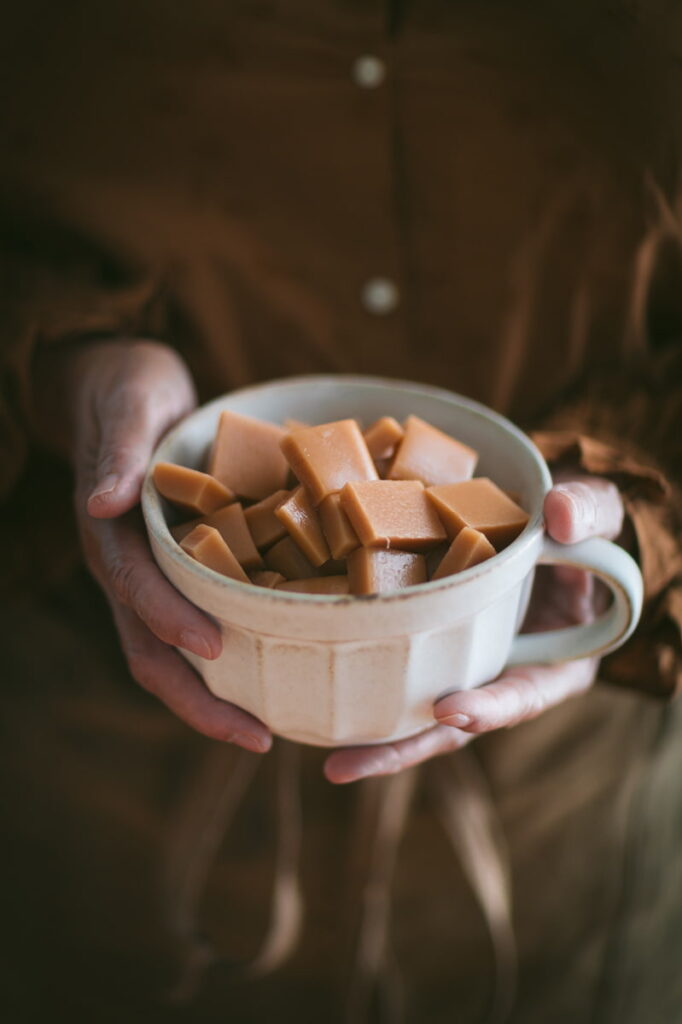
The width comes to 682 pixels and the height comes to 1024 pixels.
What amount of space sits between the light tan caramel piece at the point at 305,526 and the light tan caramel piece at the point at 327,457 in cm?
1

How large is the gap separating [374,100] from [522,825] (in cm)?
90

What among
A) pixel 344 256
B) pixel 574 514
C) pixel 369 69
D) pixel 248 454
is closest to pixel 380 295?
pixel 344 256

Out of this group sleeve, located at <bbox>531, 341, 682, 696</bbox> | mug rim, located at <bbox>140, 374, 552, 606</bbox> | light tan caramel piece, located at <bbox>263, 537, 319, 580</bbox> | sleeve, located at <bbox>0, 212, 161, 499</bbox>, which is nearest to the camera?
mug rim, located at <bbox>140, 374, 552, 606</bbox>

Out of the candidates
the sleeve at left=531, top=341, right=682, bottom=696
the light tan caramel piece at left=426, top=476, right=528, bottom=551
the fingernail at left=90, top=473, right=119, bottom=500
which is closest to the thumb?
the fingernail at left=90, top=473, right=119, bottom=500

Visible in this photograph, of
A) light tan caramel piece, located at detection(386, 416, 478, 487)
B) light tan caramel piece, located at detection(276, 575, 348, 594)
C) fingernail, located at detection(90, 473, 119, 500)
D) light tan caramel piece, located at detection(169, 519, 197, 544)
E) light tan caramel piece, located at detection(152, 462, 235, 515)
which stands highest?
light tan caramel piece, located at detection(386, 416, 478, 487)

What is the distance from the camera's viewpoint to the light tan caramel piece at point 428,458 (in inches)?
26.5

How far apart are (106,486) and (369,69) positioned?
506 millimetres

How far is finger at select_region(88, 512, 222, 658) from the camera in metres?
0.59

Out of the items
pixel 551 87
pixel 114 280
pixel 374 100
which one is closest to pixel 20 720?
pixel 114 280

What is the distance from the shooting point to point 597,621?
0.66 metres

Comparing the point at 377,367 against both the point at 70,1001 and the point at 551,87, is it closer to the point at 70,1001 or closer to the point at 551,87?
the point at 551,87

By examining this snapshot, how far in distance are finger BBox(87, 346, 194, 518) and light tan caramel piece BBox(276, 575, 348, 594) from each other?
16cm

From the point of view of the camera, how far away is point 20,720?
116 cm

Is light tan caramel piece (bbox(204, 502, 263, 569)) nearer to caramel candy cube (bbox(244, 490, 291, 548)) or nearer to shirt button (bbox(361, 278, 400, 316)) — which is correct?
caramel candy cube (bbox(244, 490, 291, 548))
